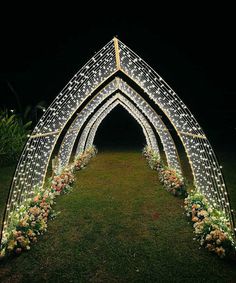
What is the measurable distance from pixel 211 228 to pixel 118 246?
148cm

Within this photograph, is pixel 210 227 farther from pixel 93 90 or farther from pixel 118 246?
pixel 93 90

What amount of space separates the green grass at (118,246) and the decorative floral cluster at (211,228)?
0.45 feet

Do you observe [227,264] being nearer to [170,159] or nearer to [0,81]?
[170,159]

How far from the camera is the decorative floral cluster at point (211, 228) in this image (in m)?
3.87

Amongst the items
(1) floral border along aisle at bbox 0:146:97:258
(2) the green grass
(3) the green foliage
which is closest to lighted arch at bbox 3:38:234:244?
(1) floral border along aisle at bbox 0:146:97:258

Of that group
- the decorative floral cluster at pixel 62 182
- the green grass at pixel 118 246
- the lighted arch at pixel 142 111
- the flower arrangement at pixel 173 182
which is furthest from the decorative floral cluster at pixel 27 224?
the flower arrangement at pixel 173 182

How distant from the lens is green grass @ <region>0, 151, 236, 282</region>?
3539 mm

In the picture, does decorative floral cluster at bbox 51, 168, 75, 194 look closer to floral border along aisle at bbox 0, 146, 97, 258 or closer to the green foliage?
floral border along aisle at bbox 0, 146, 97, 258

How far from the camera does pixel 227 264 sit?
3697 mm

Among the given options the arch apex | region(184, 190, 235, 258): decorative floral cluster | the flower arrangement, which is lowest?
region(184, 190, 235, 258): decorative floral cluster

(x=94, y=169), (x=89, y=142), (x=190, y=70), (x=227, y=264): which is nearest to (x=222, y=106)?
(x=190, y=70)

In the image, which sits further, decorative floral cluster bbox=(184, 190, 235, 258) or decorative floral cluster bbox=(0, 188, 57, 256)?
decorative floral cluster bbox=(0, 188, 57, 256)

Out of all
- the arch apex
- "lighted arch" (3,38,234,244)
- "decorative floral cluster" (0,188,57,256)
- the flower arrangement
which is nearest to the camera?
"decorative floral cluster" (0,188,57,256)

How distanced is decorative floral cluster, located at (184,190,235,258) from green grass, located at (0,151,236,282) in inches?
5.4
